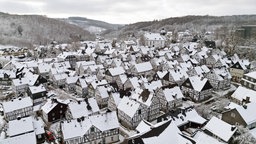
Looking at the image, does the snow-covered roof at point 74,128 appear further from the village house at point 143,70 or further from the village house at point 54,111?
the village house at point 143,70

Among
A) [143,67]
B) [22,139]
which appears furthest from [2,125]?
[143,67]

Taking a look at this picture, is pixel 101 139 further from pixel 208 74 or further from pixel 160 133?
pixel 208 74

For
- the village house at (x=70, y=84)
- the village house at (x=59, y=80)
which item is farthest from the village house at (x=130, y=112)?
the village house at (x=59, y=80)

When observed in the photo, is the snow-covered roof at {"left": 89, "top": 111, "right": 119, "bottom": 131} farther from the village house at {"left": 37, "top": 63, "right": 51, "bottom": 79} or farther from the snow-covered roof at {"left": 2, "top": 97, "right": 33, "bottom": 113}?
the village house at {"left": 37, "top": 63, "right": 51, "bottom": 79}

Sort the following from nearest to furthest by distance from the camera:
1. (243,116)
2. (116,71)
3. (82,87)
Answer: (243,116)
(82,87)
(116,71)

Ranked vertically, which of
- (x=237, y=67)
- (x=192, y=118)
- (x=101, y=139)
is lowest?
(x=101, y=139)

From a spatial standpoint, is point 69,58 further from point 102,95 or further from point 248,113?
point 248,113

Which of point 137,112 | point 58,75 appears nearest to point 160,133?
point 137,112
